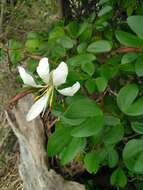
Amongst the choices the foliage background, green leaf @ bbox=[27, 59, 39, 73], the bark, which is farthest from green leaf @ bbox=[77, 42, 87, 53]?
the bark

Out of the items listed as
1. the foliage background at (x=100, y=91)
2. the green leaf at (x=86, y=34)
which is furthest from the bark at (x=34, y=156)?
the green leaf at (x=86, y=34)

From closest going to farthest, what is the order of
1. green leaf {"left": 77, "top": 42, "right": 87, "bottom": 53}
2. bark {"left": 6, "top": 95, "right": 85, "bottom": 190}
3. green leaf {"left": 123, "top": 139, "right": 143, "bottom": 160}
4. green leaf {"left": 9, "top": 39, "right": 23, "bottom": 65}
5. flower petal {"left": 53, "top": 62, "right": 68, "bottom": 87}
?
flower petal {"left": 53, "top": 62, "right": 68, "bottom": 87}, green leaf {"left": 123, "top": 139, "right": 143, "bottom": 160}, green leaf {"left": 77, "top": 42, "right": 87, "bottom": 53}, green leaf {"left": 9, "top": 39, "right": 23, "bottom": 65}, bark {"left": 6, "top": 95, "right": 85, "bottom": 190}

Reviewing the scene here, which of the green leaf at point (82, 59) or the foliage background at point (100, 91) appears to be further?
the green leaf at point (82, 59)

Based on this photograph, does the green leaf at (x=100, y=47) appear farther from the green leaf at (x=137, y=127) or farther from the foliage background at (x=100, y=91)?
the green leaf at (x=137, y=127)

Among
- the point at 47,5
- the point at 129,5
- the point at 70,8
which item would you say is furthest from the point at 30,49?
the point at 47,5

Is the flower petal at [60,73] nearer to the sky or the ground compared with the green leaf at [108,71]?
nearer to the sky

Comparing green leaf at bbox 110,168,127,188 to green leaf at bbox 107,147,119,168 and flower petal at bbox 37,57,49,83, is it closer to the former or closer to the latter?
green leaf at bbox 107,147,119,168

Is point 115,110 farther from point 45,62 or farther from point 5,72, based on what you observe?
point 5,72
